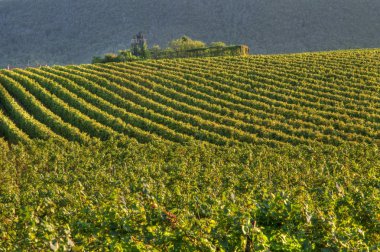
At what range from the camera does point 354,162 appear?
19.0m

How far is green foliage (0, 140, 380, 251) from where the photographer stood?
23.7 feet

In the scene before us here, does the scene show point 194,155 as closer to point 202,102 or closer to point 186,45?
point 202,102

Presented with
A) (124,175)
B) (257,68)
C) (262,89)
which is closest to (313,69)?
(257,68)

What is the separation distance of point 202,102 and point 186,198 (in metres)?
21.9

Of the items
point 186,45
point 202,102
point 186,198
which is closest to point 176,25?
point 186,45

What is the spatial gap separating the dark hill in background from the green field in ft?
178

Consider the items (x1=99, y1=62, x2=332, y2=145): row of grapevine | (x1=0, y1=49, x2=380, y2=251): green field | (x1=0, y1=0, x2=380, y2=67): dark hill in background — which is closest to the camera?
(x1=0, y1=49, x2=380, y2=251): green field

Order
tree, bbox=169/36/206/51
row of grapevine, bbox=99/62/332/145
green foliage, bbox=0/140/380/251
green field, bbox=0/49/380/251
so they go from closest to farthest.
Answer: green foliage, bbox=0/140/380/251 < green field, bbox=0/49/380/251 < row of grapevine, bbox=99/62/332/145 < tree, bbox=169/36/206/51

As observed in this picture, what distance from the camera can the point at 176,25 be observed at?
387ft

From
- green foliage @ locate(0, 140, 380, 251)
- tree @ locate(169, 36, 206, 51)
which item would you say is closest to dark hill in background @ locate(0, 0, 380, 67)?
tree @ locate(169, 36, 206, 51)

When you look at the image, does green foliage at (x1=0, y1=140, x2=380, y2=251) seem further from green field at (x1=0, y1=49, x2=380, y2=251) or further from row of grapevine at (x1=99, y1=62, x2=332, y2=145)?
row of grapevine at (x1=99, y1=62, x2=332, y2=145)

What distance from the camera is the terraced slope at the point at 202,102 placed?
28.1m

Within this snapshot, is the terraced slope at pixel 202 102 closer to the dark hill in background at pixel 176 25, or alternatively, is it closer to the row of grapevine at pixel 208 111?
the row of grapevine at pixel 208 111

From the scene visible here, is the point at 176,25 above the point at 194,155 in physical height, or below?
above
